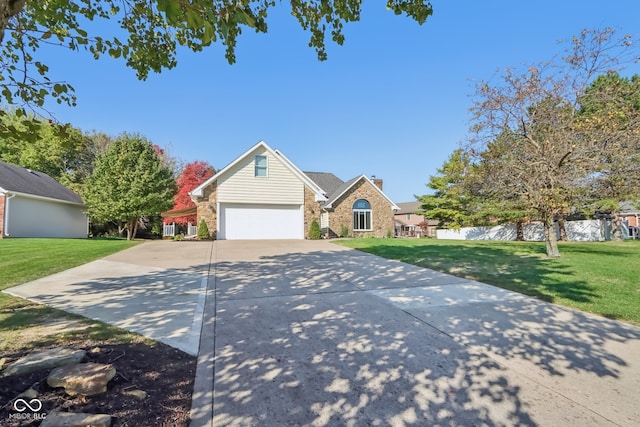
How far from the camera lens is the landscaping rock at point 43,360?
2594mm

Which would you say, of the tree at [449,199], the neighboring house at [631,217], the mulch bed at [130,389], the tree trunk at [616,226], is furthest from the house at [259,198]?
the neighboring house at [631,217]

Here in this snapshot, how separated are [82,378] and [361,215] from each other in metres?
22.9

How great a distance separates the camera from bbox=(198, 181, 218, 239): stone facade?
17812 mm

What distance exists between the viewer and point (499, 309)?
→ 15.8 ft

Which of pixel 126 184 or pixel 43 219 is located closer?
pixel 43 219

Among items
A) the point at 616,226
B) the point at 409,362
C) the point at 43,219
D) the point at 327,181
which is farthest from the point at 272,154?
the point at 616,226

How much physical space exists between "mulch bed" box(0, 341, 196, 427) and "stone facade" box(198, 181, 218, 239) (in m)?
15.2

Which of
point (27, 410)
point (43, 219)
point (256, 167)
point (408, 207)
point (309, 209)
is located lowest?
point (27, 410)

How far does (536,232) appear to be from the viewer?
25203 mm

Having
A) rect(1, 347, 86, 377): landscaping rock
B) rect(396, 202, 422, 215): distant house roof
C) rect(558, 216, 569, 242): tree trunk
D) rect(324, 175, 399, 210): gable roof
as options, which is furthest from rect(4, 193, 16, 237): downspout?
rect(396, 202, 422, 215): distant house roof

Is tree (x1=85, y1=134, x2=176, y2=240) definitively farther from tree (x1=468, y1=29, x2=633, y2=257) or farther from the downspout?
tree (x1=468, y1=29, x2=633, y2=257)

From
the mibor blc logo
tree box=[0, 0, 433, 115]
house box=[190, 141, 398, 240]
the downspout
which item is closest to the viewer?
the mibor blc logo

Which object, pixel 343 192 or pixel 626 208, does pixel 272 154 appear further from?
pixel 626 208

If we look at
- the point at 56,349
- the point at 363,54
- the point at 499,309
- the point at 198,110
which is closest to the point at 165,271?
the point at 56,349
